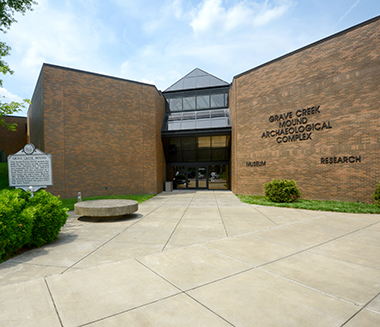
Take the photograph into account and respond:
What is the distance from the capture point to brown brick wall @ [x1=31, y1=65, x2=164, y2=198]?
15.7 m

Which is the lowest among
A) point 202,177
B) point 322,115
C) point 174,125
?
point 202,177

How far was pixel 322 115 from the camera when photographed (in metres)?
13.3

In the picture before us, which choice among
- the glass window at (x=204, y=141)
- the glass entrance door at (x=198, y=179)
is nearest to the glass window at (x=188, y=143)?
the glass window at (x=204, y=141)

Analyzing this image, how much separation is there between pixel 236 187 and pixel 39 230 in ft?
46.9

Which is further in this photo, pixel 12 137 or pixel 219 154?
pixel 12 137

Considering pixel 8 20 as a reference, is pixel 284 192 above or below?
below

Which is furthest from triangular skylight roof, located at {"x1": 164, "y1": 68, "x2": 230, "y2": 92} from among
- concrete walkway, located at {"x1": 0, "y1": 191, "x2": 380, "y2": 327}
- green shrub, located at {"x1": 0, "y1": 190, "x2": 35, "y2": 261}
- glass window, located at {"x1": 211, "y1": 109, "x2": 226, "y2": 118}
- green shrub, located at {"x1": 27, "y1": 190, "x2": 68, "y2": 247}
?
green shrub, located at {"x1": 0, "y1": 190, "x2": 35, "y2": 261}

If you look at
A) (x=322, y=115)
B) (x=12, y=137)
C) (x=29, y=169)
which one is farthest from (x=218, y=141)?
(x=12, y=137)

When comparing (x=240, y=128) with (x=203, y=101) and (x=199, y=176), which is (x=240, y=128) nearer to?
(x=203, y=101)

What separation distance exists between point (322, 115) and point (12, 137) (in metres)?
36.2

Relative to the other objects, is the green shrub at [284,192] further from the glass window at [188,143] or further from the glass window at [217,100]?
the glass window at [217,100]

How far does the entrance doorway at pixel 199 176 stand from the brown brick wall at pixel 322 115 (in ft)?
15.7

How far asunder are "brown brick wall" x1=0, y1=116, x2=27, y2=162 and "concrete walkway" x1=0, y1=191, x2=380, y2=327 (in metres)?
30.6

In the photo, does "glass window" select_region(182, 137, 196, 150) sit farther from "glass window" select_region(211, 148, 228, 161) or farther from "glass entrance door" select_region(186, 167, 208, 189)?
"glass entrance door" select_region(186, 167, 208, 189)
